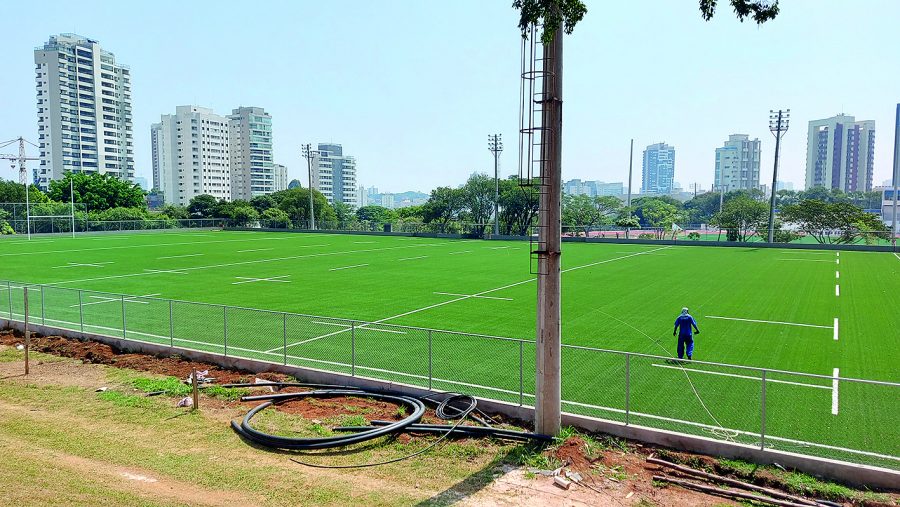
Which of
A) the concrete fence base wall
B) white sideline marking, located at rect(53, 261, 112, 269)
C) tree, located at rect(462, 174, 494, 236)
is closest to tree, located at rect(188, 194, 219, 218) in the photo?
tree, located at rect(462, 174, 494, 236)

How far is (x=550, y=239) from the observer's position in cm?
1087

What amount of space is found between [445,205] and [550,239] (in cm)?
8397

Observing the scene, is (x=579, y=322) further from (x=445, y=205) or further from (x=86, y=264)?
(x=445, y=205)

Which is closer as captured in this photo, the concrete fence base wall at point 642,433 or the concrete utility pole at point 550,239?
the concrete fence base wall at point 642,433

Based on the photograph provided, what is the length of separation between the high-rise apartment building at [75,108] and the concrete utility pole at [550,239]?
198964 mm

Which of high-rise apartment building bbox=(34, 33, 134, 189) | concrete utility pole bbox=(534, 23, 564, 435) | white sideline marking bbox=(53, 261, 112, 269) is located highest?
high-rise apartment building bbox=(34, 33, 134, 189)

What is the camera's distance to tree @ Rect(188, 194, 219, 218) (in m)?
106

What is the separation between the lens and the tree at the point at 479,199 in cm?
9138

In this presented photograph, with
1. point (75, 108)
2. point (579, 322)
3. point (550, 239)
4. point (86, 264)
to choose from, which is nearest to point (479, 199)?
point (86, 264)

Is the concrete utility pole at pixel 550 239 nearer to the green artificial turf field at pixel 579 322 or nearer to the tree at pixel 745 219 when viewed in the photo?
the green artificial turf field at pixel 579 322

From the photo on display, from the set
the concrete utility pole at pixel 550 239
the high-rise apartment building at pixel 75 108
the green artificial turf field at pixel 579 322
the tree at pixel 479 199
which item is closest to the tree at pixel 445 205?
the tree at pixel 479 199

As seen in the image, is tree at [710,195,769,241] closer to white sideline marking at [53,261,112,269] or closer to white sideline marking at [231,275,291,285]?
white sideline marking at [231,275,291,285]

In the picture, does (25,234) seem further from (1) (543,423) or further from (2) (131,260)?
(1) (543,423)

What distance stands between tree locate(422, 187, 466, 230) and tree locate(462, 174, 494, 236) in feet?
3.23
